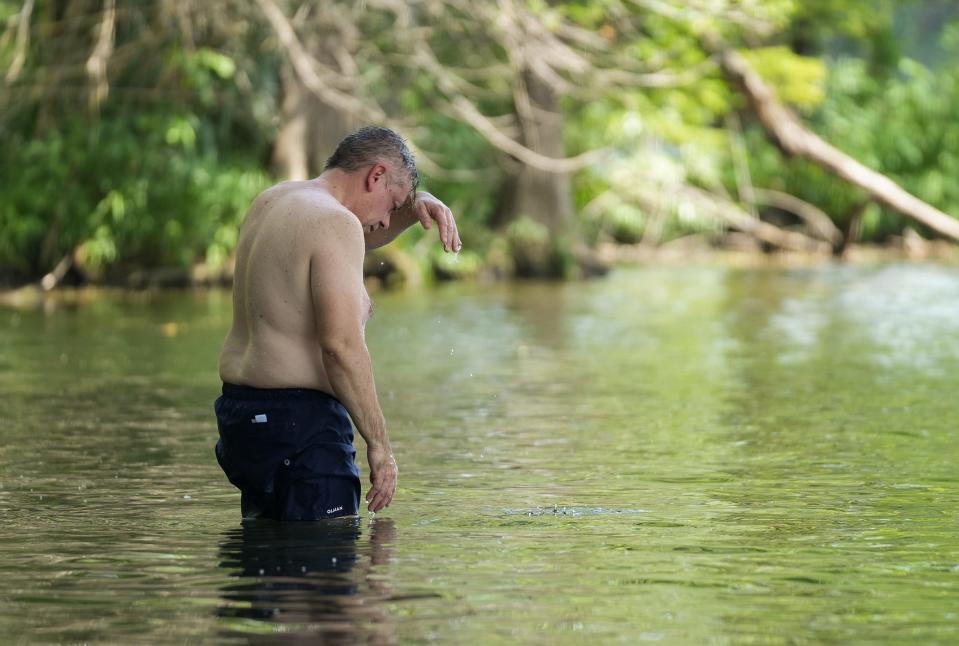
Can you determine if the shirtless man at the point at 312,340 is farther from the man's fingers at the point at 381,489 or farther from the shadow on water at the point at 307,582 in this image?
the shadow on water at the point at 307,582

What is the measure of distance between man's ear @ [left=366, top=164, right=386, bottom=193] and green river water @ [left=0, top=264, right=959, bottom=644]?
1.30 m

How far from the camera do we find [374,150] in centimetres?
722

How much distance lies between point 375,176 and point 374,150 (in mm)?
97

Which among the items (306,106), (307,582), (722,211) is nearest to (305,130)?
(306,106)

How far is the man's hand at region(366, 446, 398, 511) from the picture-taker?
7.04 meters

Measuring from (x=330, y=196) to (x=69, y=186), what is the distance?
60.5 ft

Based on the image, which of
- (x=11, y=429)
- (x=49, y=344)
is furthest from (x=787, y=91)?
(x=11, y=429)

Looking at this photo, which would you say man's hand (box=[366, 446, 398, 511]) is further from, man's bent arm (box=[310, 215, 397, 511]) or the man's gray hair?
the man's gray hair

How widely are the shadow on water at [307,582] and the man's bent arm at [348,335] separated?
30 cm

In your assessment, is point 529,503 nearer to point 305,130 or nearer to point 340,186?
point 340,186

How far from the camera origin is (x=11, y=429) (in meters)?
11.2

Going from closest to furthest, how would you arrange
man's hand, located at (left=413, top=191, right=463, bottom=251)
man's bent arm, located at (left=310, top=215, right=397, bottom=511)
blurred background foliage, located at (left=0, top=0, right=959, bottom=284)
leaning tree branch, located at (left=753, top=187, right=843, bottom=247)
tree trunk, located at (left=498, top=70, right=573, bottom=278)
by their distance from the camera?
1. man's bent arm, located at (left=310, top=215, right=397, bottom=511)
2. man's hand, located at (left=413, top=191, right=463, bottom=251)
3. blurred background foliage, located at (left=0, top=0, right=959, bottom=284)
4. tree trunk, located at (left=498, top=70, right=573, bottom=278)
5. leaning tree branch, located at (left=753, top=187, right=843, bottom=247)

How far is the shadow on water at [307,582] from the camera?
18.7 feet

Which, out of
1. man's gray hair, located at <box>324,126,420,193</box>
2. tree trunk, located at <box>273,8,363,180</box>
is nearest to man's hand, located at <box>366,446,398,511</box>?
man's gray hair, located at <box>324,126,420,193</box>
